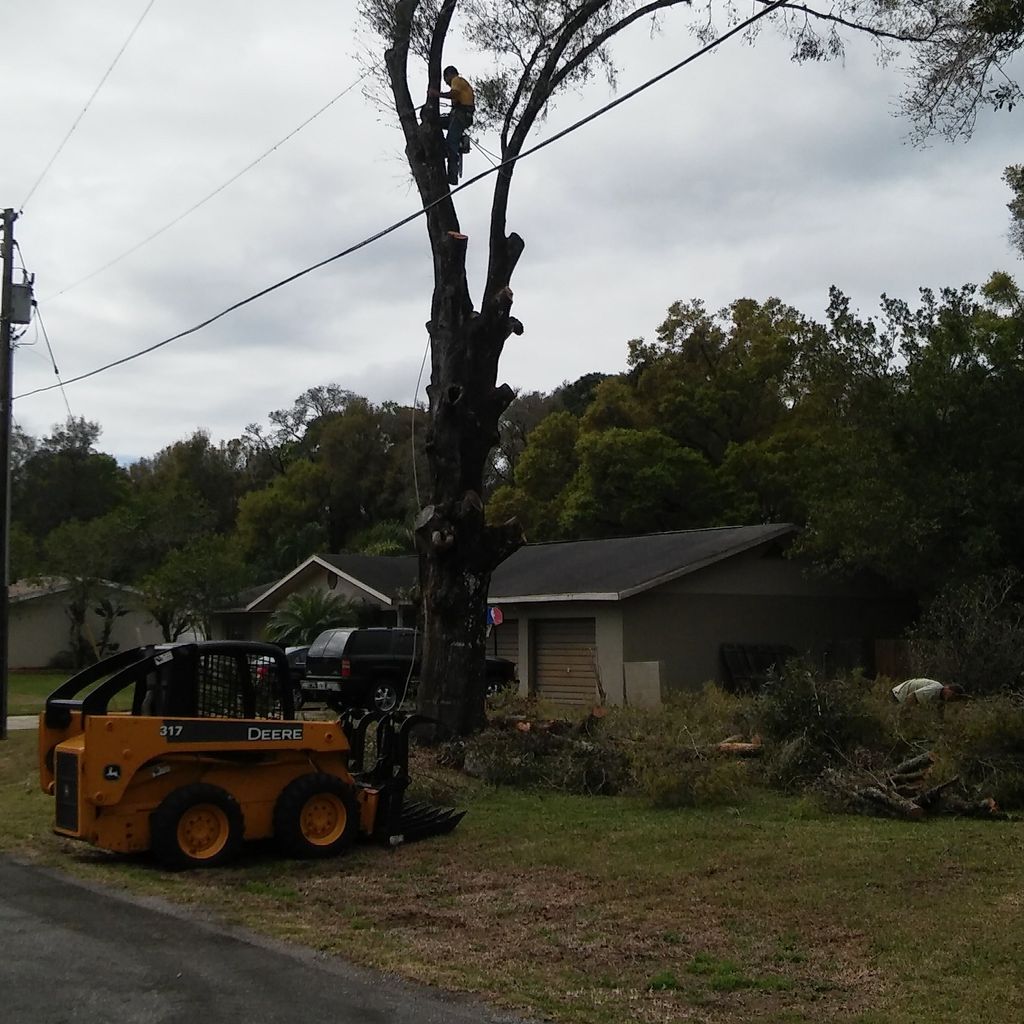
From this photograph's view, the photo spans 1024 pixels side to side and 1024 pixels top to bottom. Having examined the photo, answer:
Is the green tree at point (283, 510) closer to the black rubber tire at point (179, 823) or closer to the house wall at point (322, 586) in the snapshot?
the house wall at point (322, 586)

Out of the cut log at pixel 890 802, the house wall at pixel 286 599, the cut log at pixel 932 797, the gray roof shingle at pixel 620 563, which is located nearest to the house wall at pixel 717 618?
the gray roof shingle at pixel 620 563

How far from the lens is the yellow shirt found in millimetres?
16828

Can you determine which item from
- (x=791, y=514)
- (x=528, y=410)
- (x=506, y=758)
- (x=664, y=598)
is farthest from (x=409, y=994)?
(x=528, y=410)

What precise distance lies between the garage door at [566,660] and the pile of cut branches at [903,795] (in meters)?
13.2

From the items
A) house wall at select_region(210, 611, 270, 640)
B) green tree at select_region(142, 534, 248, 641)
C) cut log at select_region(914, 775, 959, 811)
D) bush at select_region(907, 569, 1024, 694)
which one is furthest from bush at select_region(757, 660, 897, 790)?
green tree at select_region(142, 534, 248, 641)

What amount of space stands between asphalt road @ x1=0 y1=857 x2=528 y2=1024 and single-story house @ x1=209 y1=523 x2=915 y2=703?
15.3 meters

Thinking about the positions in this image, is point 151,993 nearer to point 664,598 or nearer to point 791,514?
point 664,598

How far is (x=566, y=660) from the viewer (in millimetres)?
27078

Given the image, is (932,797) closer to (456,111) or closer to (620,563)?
(456,111)

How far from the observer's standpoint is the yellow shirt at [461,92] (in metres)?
16.8

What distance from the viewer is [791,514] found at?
133 feet

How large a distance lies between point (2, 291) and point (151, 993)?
1967 cm

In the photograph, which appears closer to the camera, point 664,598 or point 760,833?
point 760,833

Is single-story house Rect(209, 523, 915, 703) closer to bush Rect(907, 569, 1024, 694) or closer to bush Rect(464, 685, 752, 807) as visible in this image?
bush Rect(907, 569, 1024, 694)
